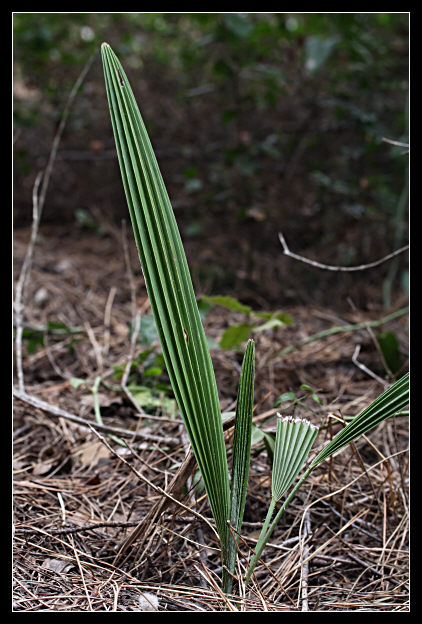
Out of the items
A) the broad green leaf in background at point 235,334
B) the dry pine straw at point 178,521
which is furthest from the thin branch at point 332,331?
the broad green leaf in background at point 235,334

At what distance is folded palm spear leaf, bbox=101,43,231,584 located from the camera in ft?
2.14

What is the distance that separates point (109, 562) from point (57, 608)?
0.13 meters

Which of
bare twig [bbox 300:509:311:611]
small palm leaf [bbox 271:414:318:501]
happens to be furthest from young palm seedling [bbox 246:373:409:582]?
bare twig [bbox 300:509:311:611]

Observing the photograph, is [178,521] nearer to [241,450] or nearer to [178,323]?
[241,450]

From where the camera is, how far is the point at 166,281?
663mm

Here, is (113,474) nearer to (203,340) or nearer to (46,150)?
(203,340)

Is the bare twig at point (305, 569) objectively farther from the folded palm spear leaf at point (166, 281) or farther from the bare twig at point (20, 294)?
the bare twig at point (20, 294)

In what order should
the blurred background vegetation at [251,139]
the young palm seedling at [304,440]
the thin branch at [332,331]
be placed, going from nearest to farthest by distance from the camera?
the young palm seedling at [304,440], the thin branch at [332,331], the blurred background vegetation at [251,139]

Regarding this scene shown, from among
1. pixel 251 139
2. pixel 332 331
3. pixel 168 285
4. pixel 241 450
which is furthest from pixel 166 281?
pixel 251 139

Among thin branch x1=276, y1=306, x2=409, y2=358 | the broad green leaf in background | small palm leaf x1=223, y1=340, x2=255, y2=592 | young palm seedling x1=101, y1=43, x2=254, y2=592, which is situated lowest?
thin branch x1=276, y1=306, x2=409, y2=358

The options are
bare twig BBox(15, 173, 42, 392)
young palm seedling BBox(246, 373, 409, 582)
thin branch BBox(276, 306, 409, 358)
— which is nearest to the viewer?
young palm seedling BBox(246, 373, 409, 582)

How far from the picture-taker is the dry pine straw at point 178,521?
73 cm

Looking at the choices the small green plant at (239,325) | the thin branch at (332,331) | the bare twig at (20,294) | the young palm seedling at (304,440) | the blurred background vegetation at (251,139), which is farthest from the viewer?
the blurred background vegetation at (251,139)

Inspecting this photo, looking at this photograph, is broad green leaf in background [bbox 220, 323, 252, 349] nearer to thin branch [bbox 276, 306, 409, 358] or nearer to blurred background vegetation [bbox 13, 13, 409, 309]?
thin branch [bbox 276, 306, 409, 358]
